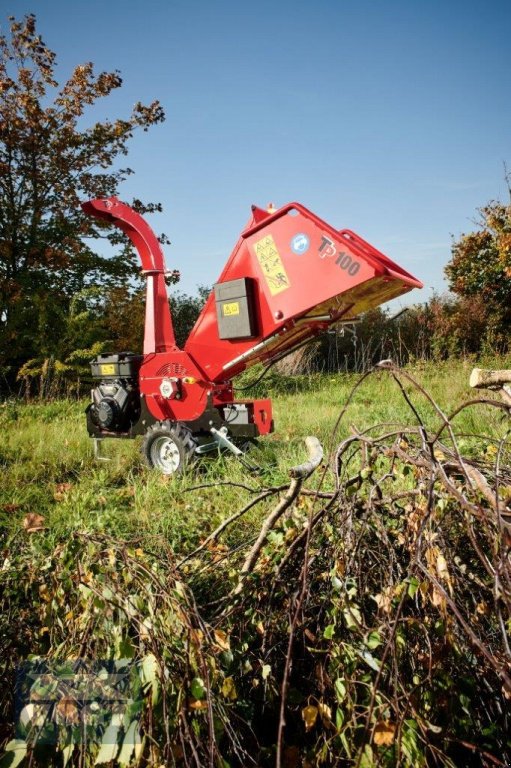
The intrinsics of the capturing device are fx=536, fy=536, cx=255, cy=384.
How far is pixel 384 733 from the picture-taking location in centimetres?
119

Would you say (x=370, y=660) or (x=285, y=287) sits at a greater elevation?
(x=285, y=287)

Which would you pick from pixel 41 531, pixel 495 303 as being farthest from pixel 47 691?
pixel 495 303

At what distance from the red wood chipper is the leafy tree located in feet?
33.0

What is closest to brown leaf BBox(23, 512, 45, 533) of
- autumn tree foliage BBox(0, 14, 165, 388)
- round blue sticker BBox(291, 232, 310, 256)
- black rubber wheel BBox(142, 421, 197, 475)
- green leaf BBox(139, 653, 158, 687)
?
black rubber wheel BBox(142, 421, 197, 475)

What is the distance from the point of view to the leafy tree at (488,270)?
1338cm

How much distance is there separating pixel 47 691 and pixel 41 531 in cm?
160

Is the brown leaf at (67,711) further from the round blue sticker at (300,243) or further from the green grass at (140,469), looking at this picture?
the round blue sticker at (300,243)

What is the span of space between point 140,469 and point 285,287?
1.95 meters

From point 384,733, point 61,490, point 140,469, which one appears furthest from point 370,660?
point 140,469

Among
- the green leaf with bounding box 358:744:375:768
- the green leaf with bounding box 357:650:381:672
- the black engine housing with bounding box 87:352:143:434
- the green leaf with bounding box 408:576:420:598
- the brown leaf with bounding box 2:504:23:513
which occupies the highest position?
the black engine housing with bounding box 87:352:143:434

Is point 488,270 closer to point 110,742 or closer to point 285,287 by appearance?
point 285,287

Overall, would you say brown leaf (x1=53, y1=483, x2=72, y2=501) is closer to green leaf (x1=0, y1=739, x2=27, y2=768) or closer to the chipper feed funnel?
the chipper feed funnel

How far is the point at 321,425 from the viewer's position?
5668 mm

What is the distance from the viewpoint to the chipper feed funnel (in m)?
3.67
